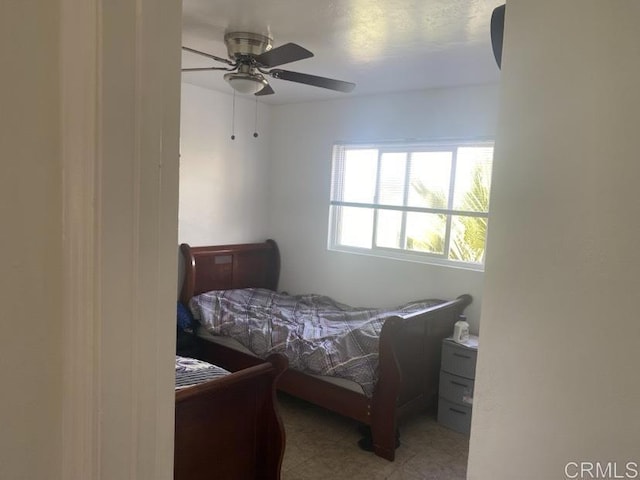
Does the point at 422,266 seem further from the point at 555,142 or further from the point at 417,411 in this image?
the point at 555,142

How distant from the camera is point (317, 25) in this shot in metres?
2.41

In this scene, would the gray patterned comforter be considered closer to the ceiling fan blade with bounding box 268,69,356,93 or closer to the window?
the window

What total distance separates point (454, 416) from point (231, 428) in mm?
1832

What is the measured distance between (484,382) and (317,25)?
2.02 m

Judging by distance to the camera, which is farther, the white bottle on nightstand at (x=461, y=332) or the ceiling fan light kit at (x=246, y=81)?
the white bottle on nightstand at (x=461, y=332)

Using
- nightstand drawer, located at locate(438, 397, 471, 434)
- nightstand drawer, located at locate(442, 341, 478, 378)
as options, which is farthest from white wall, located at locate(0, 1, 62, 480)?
nightstand drawer, located at locate(438, 397, 471, 434)

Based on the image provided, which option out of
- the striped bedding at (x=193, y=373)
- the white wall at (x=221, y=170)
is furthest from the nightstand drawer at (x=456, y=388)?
the white wall at (x=221, y=170)

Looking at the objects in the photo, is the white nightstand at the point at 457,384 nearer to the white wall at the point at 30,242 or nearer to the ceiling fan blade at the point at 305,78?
the ceiling fan blade at the point at 305,78

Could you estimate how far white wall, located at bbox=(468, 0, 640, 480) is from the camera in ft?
2.93

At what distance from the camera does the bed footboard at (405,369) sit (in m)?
2.76

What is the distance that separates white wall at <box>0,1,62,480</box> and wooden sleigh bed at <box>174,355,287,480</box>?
4.05ft

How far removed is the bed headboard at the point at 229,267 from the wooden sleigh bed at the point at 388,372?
0.04 feet

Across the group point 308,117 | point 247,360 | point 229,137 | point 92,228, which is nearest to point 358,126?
point 308,117
